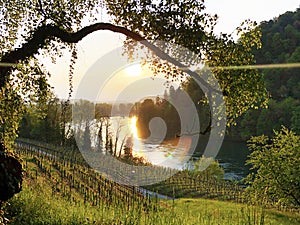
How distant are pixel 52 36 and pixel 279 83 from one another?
7840cm

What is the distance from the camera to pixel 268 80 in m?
80.9

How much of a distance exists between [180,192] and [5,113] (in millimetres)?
22802

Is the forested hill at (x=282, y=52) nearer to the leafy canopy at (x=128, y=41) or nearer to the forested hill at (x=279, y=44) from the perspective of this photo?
the forested hill at (x=279, y=44)

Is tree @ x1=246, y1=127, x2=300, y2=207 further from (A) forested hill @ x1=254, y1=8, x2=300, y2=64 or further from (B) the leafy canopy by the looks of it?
(A) forested hill @ x1=254, y1=8, x2=300, y2=64

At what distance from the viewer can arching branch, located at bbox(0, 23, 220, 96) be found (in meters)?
7.41

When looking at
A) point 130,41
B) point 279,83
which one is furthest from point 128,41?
point 279,83

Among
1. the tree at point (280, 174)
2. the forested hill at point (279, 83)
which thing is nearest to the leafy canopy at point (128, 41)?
the tree at point (280, 174)

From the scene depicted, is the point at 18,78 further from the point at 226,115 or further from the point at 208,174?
the point at 208,174

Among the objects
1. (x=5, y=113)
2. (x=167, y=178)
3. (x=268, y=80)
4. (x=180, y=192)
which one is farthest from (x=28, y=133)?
(x=5, y=113)

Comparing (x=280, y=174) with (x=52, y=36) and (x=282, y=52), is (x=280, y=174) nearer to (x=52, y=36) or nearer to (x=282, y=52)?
(x=52, y=36)

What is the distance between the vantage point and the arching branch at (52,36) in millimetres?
7414

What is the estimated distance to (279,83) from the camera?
80.4 metres

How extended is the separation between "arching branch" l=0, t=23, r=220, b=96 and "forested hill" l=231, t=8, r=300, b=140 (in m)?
56.4

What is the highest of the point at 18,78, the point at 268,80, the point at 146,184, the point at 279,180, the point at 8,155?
the point at 268,80
